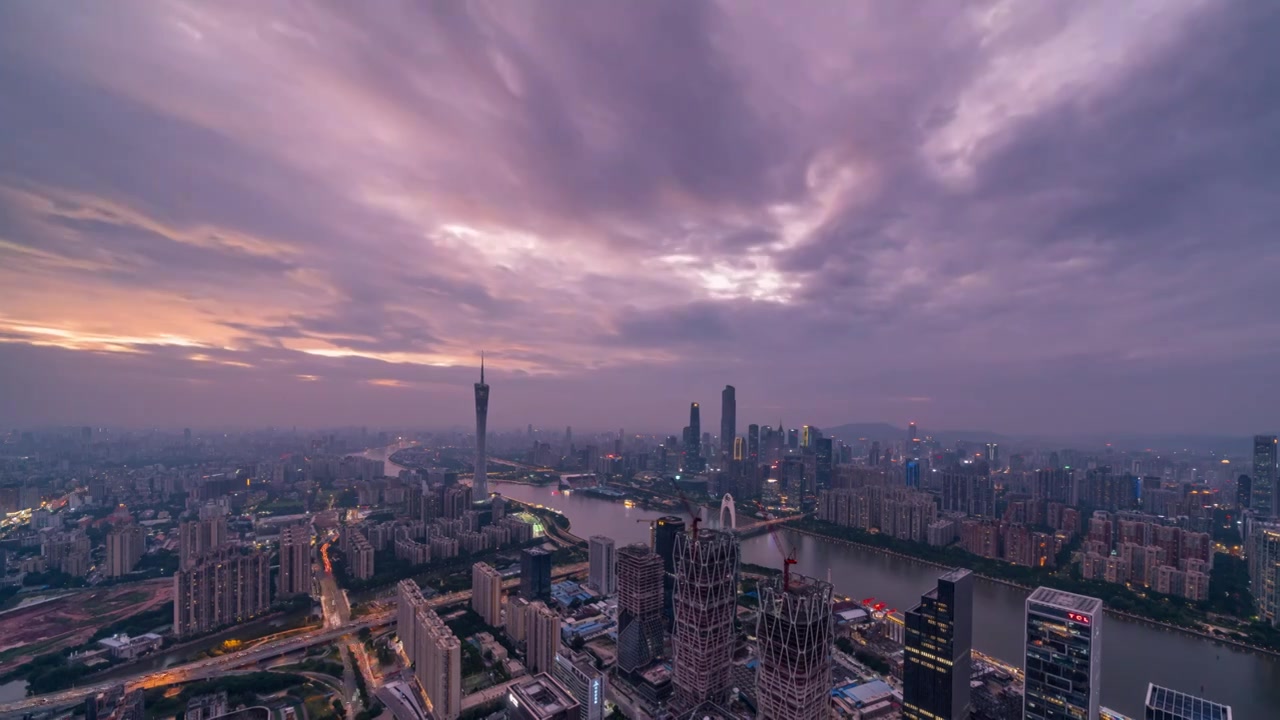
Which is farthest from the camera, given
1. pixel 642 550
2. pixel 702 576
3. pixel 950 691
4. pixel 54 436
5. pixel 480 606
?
pixel 54 436

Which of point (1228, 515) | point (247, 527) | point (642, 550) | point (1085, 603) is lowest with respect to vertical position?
point (247, 527)

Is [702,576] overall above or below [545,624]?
above

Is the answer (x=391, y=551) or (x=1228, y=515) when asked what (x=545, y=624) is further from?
(x=1228, y=515)

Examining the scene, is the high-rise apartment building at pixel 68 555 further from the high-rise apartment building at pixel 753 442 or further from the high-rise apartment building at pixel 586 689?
the high-rise apartment building at pixel 753 442

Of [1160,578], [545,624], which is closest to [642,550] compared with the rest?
[545,624]

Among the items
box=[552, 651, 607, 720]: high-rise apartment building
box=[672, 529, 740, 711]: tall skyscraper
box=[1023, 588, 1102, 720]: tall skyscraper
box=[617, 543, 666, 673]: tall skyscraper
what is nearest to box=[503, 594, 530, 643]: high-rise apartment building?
box=[617, 543, 666, 673]: tall skyscraper

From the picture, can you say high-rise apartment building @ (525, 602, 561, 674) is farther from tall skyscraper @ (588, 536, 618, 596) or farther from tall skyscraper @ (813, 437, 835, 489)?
tall skyscraper @ (813, 437, 835, 489)
